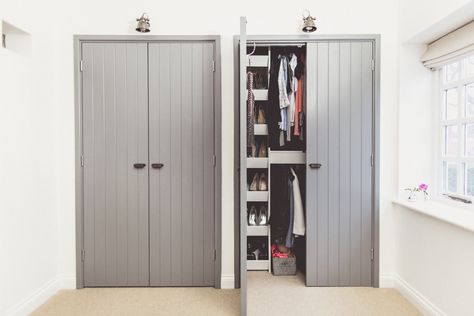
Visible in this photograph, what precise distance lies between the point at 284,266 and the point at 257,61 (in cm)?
192

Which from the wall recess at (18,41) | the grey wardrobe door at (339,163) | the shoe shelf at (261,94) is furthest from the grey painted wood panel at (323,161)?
the wall recess at (18,41)

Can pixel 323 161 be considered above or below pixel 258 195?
above

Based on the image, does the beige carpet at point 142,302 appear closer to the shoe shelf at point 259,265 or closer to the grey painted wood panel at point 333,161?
the shoe shelf at point 259,265

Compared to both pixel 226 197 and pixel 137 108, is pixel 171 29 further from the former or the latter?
pixel 226 197

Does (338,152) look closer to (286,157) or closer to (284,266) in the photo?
(286,157)

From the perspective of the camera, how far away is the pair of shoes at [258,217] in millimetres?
3105

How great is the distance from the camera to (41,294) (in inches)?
98.2

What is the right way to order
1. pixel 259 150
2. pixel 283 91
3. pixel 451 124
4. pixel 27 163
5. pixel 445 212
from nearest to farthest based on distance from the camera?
pixel 445 212, pixel 27 163, pixel 451 124, pixel 283 91, pixel 259 150

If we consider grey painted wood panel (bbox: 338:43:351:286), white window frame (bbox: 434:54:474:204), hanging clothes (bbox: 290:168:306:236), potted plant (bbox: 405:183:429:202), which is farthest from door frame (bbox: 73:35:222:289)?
white window frame (bbox: 434:54:474:204)

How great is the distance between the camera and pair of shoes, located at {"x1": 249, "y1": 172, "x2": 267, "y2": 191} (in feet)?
10.3

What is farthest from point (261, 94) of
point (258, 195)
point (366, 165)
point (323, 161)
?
point (366, 165)

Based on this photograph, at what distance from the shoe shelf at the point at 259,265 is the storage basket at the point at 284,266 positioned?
0.10m

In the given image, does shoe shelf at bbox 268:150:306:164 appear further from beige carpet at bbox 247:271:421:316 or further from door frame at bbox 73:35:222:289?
beige carpet at bbox 247:271:421:316

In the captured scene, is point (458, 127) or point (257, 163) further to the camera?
point (257, 163)
